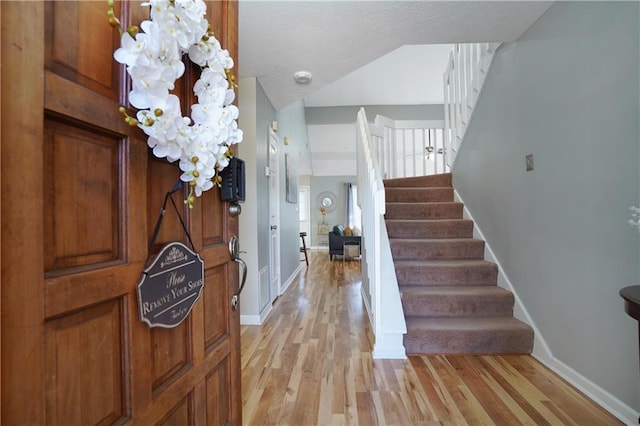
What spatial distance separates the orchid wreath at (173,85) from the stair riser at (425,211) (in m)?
2.75

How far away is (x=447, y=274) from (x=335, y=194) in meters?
7.20

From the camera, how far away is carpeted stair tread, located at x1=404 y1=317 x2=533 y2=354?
2107 mm

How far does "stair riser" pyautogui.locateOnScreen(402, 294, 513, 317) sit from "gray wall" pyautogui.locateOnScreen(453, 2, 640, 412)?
0.17 metres

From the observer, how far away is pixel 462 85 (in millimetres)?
3420

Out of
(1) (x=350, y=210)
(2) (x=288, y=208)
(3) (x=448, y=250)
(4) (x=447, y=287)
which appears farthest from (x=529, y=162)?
(1) (x=350, y=210)

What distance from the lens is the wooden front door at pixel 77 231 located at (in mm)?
372

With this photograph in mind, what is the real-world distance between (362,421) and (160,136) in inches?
63.2

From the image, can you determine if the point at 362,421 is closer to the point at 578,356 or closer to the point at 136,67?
the point at 578,356

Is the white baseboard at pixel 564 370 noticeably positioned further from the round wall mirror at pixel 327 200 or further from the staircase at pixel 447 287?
the round wall mirror at pixel 327 200

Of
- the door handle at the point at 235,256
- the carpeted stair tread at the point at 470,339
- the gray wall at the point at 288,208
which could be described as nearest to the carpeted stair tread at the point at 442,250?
the carpeted stair tread at the point at 470,339

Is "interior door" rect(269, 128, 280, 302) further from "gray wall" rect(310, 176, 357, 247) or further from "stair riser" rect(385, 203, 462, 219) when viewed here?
"gray wall" rect(310, 176, 357, 247)

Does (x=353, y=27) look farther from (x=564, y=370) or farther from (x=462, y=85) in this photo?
(x=564, y=370)

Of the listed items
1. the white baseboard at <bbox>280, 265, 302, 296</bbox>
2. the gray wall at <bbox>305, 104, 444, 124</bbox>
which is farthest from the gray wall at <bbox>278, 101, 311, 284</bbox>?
the gray wall at <bbox>305, 104, 444, 124</bbox>

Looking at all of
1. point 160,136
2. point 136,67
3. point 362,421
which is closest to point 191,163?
point 160,136
